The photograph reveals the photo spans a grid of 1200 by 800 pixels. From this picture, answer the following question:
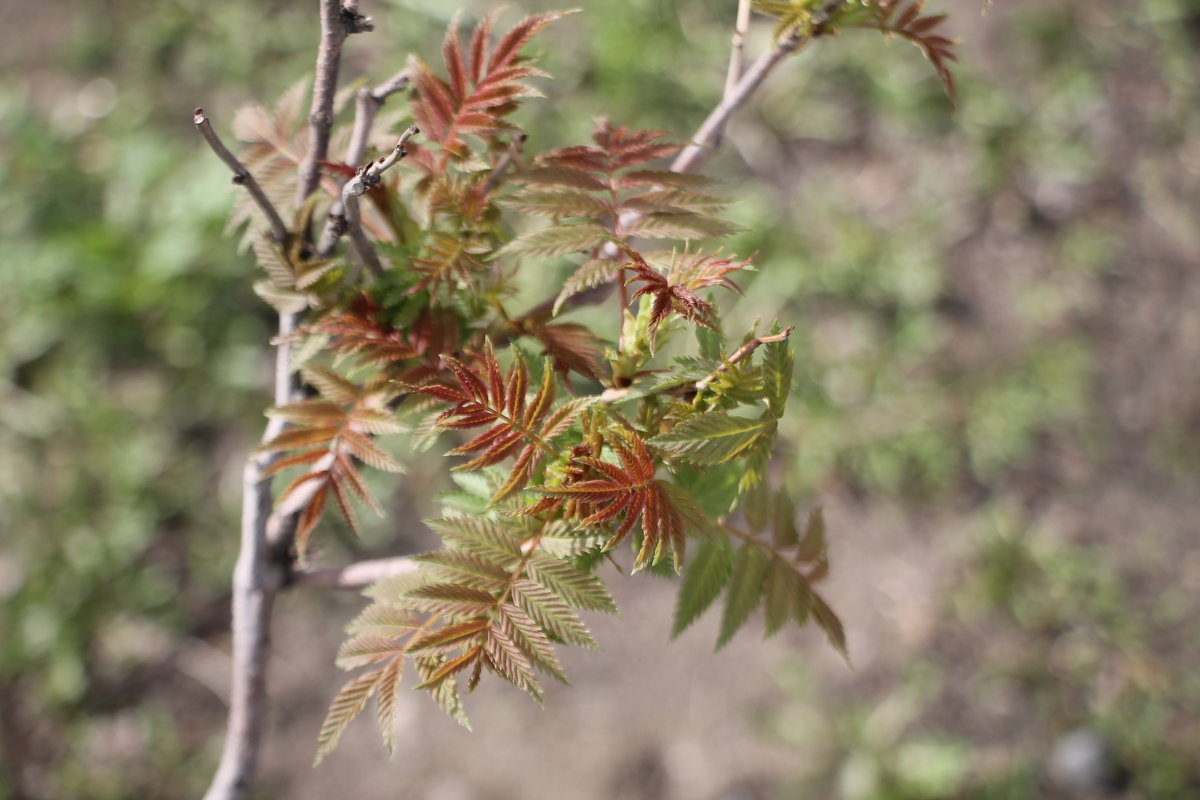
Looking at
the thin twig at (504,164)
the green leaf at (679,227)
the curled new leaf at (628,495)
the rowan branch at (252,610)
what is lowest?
the rowan branch at (252,610)

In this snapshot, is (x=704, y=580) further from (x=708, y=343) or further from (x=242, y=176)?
(x=242, y=176)

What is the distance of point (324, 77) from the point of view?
1.30 meters

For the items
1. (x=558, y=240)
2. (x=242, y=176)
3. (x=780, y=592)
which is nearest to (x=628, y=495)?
(x=558, y=240)

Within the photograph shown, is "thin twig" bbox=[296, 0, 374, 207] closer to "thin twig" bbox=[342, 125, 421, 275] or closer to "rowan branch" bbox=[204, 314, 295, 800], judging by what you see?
"thin twig" bbox=[342, 125, 421, 275]

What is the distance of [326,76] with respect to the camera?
1302mm

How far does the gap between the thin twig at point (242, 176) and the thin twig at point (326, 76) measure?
6cm

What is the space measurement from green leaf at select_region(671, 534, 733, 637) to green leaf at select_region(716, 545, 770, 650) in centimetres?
6

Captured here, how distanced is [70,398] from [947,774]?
3.83m

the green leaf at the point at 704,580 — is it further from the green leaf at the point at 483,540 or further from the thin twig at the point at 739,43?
the thin twig at the point at 739,43

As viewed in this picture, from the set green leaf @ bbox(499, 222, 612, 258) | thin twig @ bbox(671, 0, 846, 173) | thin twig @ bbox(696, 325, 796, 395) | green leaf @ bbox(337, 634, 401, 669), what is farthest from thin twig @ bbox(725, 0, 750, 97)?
green leaf @ bbox(337, 634, 401, 669)

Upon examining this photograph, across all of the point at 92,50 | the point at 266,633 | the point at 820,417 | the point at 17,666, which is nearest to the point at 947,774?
the point at 820,417

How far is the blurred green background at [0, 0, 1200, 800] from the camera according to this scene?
3488 millimetres

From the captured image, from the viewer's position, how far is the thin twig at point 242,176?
1173 mm

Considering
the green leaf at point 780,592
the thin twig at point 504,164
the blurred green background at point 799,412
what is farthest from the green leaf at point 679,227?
the blurred green background at point 799,412
